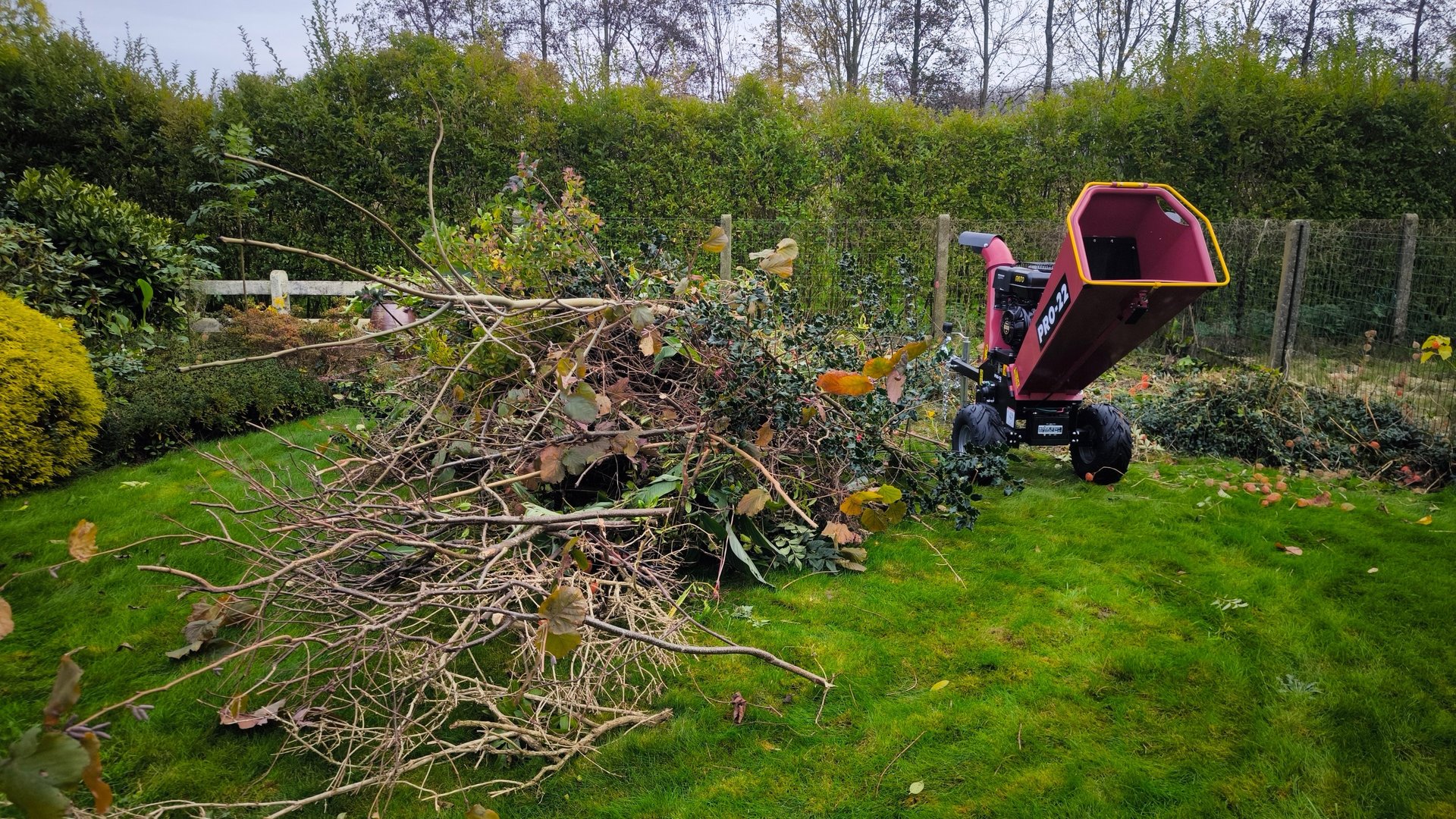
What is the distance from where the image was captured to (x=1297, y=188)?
9086mm

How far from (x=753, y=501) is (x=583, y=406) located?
970 mm

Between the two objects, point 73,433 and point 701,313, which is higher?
point 701,313

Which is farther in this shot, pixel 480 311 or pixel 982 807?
pixel 480 311

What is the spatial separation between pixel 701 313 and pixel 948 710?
216 cm

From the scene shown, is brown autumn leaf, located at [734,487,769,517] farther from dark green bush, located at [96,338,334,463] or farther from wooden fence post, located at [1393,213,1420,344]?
wooden fence post, located at [1393,213,1420,344]

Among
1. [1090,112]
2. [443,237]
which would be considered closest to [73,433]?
[443,237]

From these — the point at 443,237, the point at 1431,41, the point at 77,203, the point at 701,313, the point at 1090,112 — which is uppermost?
the point at 1431,41

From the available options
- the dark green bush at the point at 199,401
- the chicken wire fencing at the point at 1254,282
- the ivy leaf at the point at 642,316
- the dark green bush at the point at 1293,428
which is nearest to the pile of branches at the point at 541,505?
the ivy leaf at the point at 642,316

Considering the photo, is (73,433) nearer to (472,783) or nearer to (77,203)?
(77,203)

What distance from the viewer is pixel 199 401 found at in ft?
19.1

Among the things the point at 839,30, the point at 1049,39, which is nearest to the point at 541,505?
the point at 839,30

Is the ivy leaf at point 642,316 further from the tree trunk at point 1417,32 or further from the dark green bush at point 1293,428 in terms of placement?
the tree trunk at point 1417,32

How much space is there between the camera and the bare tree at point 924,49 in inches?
848

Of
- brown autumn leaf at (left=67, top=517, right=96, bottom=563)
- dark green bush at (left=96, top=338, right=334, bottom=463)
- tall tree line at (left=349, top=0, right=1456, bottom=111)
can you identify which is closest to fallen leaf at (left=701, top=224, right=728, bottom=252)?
brown autumn leaf at (left=67, top=517, right=96, bottom=563)
